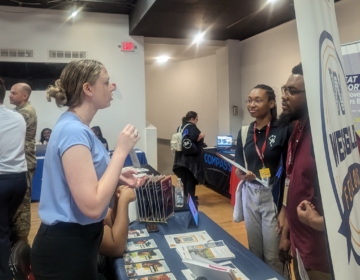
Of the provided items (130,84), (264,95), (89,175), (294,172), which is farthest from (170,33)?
(89,175)

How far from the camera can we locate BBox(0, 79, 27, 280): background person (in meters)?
2.08

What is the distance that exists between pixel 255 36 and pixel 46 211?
19.4 feet

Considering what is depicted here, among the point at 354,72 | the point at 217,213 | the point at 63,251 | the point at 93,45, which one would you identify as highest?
the point at 93,45

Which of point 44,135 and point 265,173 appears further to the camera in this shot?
point 44,135

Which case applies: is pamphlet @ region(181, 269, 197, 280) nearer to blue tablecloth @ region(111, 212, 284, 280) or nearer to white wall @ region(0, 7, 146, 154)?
blue tablecloth @ region(111, 212, 284, 280)

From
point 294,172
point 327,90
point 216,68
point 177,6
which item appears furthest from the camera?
point 216,68

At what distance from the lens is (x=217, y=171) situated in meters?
5.06

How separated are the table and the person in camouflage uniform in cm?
277

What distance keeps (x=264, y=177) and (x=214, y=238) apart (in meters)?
0.52

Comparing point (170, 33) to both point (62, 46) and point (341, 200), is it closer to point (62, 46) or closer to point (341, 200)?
point (62, 46)

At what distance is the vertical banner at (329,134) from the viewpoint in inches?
20.6

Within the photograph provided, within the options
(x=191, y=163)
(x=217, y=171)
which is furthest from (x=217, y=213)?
(x=217, y=171)

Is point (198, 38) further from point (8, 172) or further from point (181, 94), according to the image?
point (8, 172)

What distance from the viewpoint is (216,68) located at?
7.12m
